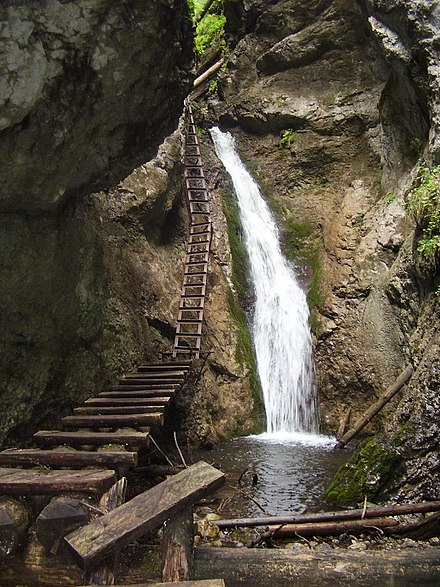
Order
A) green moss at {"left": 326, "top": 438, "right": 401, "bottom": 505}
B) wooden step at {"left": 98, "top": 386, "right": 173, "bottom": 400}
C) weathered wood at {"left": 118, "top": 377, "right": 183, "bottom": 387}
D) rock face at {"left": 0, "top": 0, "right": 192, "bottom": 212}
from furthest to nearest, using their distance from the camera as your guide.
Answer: weathered wood at {"left": 118, "top": 377, "right": 183, "bottom": 387} → wooden step at {"left": 98, "top": 386, "right": 173, "bottom": 400} → green moss at {"left": 326, "top": 438, "right": 401, "bottom": 505} → rock face at {"left": 0, "top": 0, "right": 192, "bottom": 212}

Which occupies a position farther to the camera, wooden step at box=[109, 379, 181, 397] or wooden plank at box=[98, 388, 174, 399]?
wooden step at box=[109, 379, 181, 397]

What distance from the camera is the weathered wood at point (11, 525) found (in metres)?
3.05

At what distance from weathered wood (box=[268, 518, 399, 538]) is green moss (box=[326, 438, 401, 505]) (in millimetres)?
1208

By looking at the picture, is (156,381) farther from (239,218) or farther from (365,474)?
(239,218)

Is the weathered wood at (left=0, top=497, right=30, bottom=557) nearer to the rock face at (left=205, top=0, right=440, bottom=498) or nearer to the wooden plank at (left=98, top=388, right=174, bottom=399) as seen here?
the wooden plank at (left=98, top=388, right=174, bottom=399)

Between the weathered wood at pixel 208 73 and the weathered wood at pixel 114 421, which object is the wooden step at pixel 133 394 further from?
the weathered wood at pixel 208 73

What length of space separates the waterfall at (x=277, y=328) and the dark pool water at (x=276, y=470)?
81 cm

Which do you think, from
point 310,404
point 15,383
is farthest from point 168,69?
point 310,404

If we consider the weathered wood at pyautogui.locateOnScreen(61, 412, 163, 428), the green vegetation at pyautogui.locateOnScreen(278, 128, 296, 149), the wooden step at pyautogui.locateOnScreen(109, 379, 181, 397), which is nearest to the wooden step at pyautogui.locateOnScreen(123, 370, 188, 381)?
the wooden step at pyautogui.locateOnScreen(109, 379, 181, 397)

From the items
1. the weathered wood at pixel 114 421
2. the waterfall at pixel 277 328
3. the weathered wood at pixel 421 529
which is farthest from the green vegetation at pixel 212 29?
the weathered wood at pixel 421 529

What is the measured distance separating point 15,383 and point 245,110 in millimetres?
13408

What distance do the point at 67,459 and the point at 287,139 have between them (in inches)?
521

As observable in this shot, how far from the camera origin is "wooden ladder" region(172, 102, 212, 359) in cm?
954

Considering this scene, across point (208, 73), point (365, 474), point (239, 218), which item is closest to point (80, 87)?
point (365, 474)
